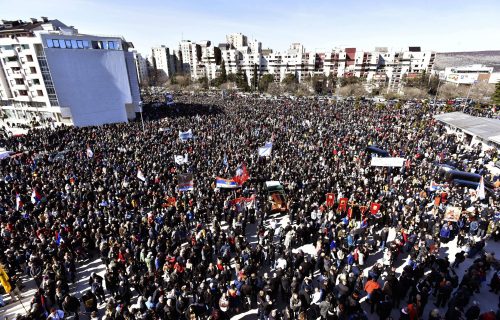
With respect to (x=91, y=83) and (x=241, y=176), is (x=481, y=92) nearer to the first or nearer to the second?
(x=241, y=176)

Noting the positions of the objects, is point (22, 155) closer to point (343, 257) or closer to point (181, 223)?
point (181, 223)

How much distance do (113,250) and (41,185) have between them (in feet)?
29.3

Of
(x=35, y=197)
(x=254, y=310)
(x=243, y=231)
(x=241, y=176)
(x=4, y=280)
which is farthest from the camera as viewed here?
(x=241, y=176)

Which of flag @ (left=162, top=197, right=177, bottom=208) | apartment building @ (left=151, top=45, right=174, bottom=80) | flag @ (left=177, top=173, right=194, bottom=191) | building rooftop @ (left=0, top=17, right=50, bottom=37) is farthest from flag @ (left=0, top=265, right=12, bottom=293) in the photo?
apartment building @ (left=151, top=45, right=174, bottom=80)

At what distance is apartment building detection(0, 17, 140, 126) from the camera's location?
33.7 m

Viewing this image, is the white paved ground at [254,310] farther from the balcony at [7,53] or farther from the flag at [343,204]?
the balcony at [7,53]

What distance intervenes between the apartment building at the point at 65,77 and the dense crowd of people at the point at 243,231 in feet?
47.1

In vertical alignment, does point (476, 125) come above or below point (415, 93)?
above

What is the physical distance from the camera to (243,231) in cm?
1213

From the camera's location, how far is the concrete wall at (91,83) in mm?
34188

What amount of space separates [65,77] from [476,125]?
47.3 metres

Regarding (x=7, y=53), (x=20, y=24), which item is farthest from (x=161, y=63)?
(x=7, y=53)

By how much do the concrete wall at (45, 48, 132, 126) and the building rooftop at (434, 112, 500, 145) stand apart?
42104mm

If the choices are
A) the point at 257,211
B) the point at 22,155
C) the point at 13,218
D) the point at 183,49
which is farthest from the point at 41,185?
the point at 183,49
